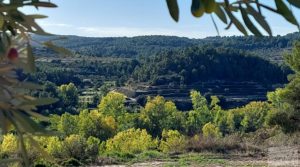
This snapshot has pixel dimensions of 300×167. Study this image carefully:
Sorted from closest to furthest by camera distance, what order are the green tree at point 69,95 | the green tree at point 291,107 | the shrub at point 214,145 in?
the green tree at point 291,107
the shrub at point 214,145
the green tree at point 69,95

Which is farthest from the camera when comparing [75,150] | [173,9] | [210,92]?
[210,92]

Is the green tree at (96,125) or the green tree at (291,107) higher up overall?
the green tree at (291,107)

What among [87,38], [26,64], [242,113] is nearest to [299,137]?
[26,64]

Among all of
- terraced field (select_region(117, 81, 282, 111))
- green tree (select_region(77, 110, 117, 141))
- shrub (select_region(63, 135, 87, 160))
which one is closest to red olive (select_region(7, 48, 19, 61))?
shrub (select_region(63, 135, 87, 160))

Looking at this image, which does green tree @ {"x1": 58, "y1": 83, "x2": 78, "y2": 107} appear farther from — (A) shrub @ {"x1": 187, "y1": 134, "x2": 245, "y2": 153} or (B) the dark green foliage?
(A) shrub @ {"x1": 187, "y1": 134, "x2": 245, "y2": 153}

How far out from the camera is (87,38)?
72.8 meters

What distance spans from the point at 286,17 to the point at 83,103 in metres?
36.3

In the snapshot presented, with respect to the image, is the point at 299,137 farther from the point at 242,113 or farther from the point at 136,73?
the point at 136,73

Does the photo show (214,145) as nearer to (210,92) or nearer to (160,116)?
(160,116)

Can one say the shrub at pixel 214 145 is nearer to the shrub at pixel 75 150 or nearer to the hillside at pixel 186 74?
the shrub at pixel 75 150

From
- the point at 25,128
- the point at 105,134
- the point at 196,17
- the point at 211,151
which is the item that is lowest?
the point at 105,134

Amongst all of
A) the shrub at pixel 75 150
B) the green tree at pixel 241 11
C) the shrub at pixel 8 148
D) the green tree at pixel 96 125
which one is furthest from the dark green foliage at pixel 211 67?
the green tree at pixel 241 11

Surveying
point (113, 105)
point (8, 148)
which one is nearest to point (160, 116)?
point (113, 105)

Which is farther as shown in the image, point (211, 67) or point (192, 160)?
point (211, 67)
